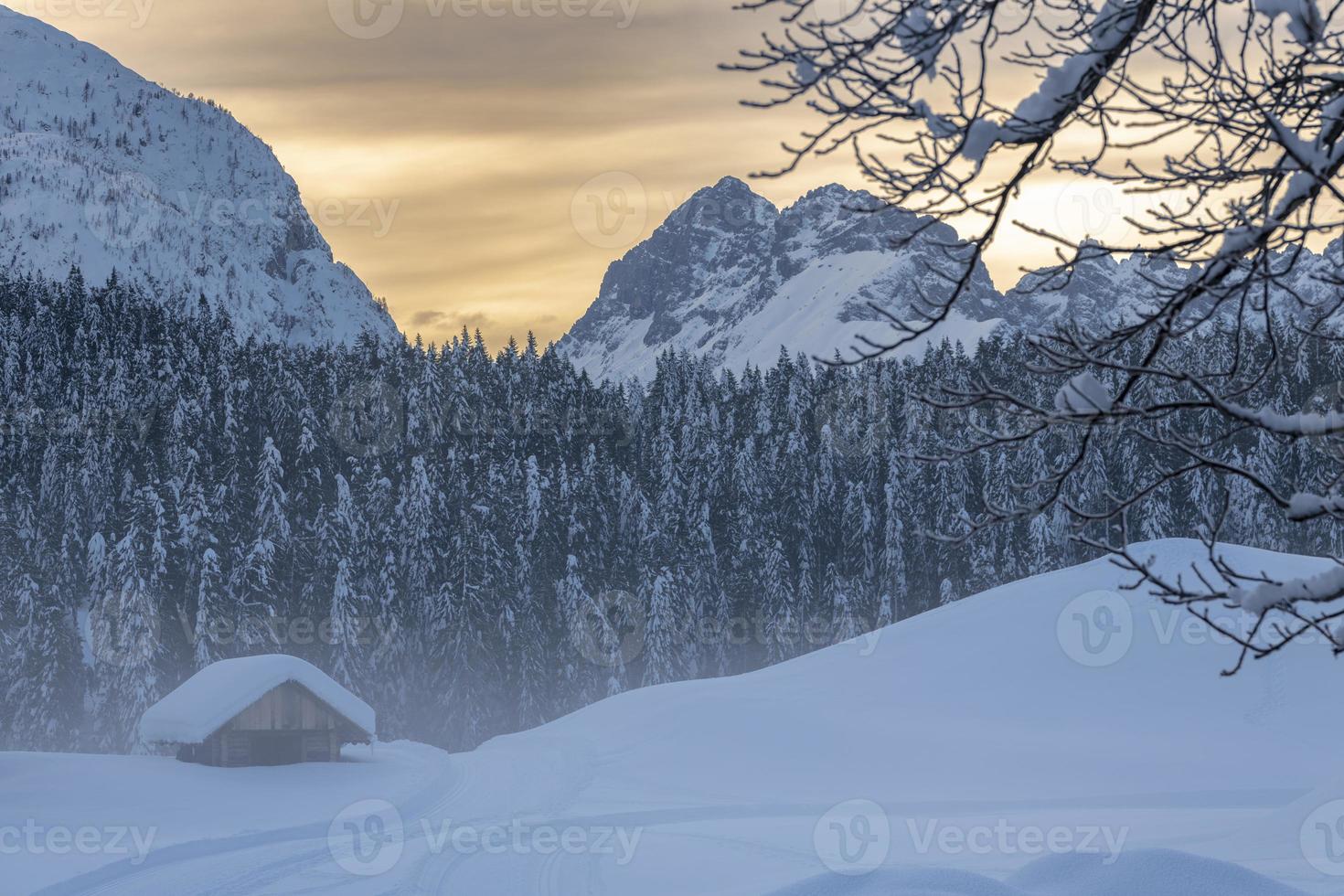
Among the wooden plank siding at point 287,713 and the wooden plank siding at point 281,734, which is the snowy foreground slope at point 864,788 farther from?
the wooden plank siding at point 287,713

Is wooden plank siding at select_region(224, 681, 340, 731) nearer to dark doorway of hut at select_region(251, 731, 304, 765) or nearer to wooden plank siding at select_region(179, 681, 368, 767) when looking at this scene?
wooden plank siding at select_region(179, 681, 368, 767)

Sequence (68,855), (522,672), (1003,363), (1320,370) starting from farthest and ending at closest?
(1003,363)
(1320,370)
(522,672)
(68,855)

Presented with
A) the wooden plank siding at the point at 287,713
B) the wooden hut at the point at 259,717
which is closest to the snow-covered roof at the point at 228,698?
the wooden hut at the point at 259,717

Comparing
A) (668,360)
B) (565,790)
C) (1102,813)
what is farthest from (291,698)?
(668,360)

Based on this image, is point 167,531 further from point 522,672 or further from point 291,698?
point 291,698

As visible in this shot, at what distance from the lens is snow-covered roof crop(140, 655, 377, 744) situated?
3269 cm

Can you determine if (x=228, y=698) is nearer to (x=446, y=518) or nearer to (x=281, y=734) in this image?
(x=281, y=734)

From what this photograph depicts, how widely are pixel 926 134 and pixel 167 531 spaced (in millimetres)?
50442

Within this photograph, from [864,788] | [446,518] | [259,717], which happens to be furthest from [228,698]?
[446,518]

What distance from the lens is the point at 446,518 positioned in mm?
57281

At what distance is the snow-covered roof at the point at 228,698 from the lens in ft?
107

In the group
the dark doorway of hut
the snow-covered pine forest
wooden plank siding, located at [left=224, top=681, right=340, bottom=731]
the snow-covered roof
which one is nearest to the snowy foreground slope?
the dark doorway of hut

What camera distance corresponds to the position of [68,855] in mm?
19484

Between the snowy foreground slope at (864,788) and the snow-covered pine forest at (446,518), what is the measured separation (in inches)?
615
